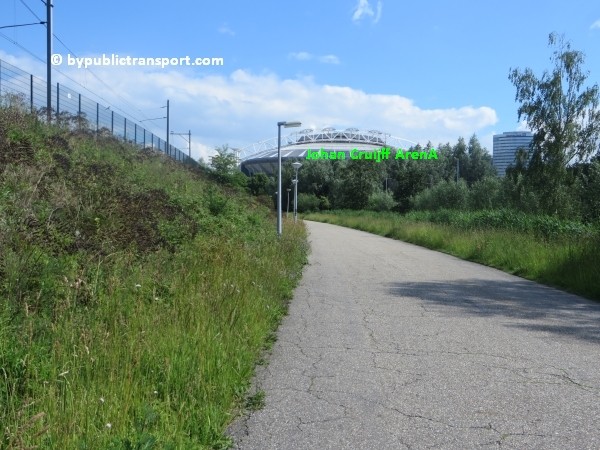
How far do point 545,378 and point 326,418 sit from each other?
94.7 inches

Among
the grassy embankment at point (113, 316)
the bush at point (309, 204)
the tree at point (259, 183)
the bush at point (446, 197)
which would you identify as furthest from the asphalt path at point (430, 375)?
the bush at point (309, 204)

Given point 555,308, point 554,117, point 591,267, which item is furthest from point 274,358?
point 554,117

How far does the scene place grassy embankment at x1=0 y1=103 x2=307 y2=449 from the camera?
136 inches

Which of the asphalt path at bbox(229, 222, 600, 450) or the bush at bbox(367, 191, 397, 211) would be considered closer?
the asphalt path at bbox(229, 222, 600, 450)

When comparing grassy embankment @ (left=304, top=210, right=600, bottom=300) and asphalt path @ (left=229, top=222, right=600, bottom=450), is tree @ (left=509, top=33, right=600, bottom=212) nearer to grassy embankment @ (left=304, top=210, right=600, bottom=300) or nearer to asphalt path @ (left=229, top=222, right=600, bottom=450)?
grassy embankment @ (left=304, top=210, right=600, bottom=300)

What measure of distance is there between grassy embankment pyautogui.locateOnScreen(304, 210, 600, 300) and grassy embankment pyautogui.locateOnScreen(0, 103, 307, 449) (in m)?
6.47

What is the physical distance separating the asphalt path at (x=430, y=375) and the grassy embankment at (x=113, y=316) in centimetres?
43

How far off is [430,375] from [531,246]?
1204 cm

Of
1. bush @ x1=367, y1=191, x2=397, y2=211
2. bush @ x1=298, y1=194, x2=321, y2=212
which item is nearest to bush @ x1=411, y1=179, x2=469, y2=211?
bush @ x1=367, y1=191, x2=397, y2=211

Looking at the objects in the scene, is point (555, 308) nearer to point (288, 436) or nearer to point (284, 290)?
point (284, 290)

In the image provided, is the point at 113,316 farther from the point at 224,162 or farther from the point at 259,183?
the point at 259,183

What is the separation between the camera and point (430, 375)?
5.40 m

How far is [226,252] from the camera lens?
8.88 m

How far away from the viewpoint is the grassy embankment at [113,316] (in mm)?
3451
